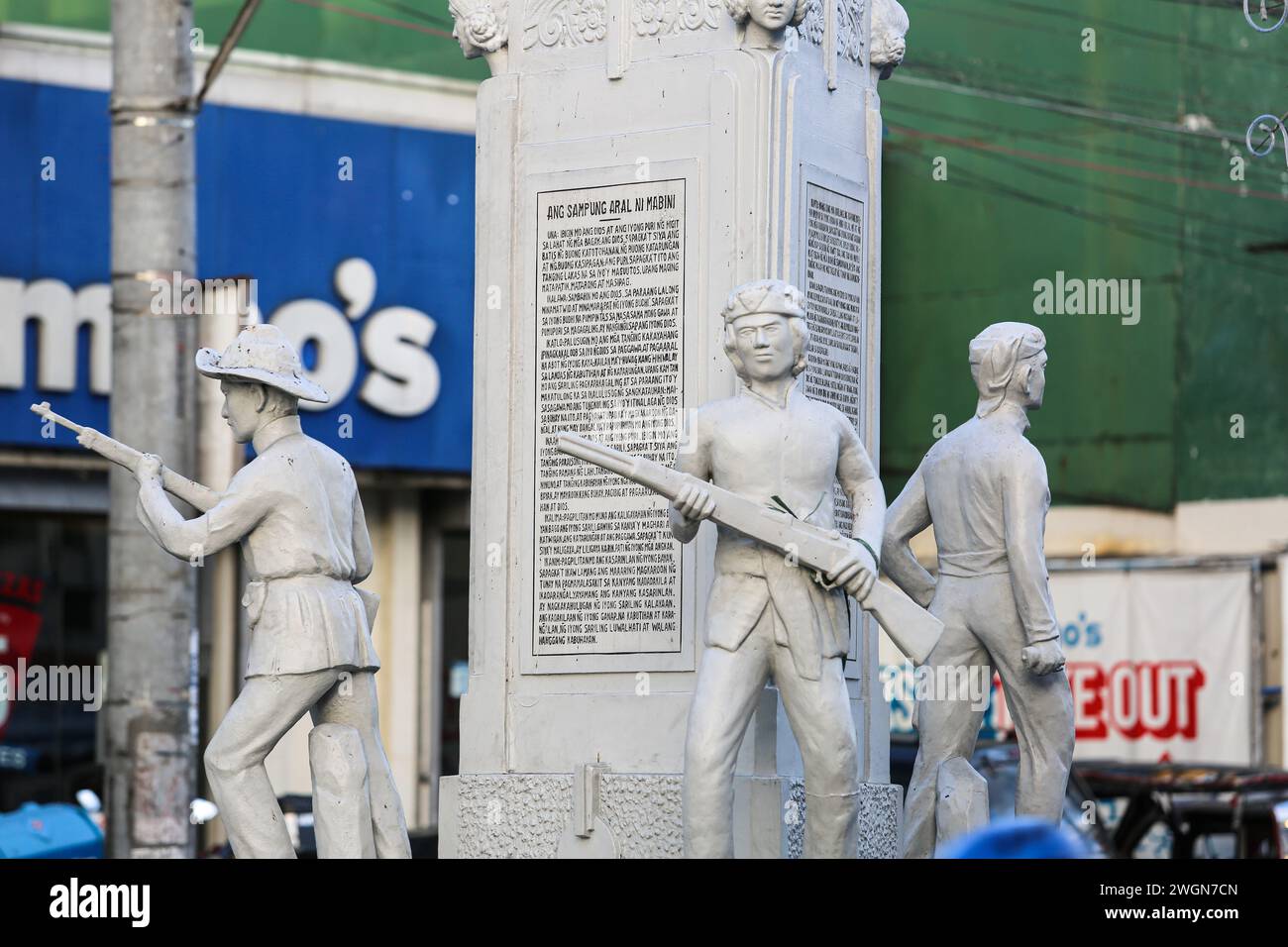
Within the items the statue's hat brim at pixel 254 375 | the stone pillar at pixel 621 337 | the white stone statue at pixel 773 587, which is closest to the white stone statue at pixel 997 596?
the stone pillar at pixel 621 337

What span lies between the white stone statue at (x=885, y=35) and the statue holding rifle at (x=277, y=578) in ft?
11.1

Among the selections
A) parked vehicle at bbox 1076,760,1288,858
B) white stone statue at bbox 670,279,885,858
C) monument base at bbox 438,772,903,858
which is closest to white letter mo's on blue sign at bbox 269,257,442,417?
parked vehicle at bbox 1076,760,1288,858

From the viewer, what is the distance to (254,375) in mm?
11680

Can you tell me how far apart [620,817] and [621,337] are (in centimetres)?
218

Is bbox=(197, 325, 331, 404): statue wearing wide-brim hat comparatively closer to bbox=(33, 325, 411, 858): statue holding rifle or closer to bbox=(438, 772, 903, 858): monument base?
bbox=(33, 325, 411, 858): statue holding rifle

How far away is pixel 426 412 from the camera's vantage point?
2478cm

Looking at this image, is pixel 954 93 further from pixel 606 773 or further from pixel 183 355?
pixel 606 773

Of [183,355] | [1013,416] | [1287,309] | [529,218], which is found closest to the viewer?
[1013,416]

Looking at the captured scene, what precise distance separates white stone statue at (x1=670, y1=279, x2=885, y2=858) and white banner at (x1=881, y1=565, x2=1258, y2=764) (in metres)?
17.0

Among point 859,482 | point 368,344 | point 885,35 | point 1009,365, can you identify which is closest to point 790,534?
point 859,482

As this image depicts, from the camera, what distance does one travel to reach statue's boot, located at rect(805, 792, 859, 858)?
430 inches

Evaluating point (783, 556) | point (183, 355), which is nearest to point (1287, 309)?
point (183, 355)

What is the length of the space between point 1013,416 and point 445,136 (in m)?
13.9
